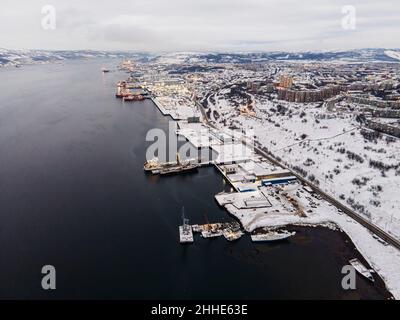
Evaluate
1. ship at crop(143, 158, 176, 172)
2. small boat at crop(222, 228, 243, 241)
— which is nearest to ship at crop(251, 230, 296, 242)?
small boat at crop(222, 228, 243, 241)

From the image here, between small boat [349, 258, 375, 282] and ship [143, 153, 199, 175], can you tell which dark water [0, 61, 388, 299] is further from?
ship [143, 153, 199, 175]

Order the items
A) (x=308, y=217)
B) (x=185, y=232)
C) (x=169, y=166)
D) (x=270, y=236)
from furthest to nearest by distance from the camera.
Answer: (x=169, y=166), (x=308, y=217), (x=185, y=232), (x=270, y=236)

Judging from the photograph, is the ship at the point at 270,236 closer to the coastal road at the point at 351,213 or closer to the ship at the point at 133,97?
the coastal road at the point at 351,213

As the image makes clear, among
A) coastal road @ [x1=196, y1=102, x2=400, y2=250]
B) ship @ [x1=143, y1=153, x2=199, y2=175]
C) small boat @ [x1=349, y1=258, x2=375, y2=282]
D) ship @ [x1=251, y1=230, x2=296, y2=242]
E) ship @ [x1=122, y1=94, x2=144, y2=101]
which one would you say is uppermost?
ship @ [x1=122, y1=94, x2=144, y2=101]

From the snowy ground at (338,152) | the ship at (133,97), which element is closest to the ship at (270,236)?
the snowy ground at (338,152)

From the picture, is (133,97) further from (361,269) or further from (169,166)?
(361,269)

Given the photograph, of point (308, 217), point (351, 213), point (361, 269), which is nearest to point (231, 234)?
point (308, 217)
